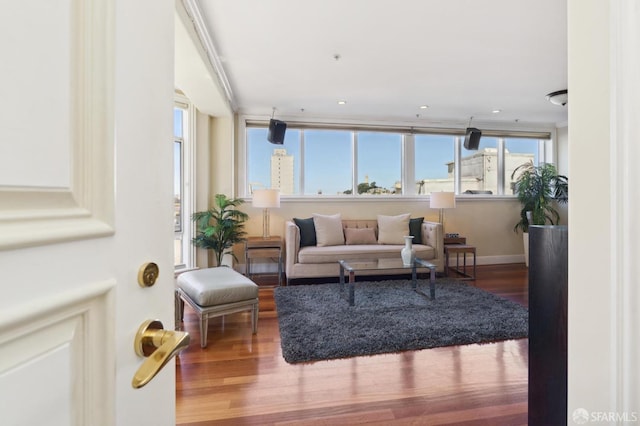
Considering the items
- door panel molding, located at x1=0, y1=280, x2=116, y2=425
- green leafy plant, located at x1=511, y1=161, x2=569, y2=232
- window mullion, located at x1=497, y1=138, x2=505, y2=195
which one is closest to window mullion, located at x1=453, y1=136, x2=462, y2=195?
window mullion, located at x1=497, y1=138, x2=505, y2=195

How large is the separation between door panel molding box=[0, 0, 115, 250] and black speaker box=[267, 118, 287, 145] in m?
4.11

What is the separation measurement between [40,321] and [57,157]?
7.2 inches

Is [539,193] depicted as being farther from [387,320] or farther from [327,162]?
[387,320]

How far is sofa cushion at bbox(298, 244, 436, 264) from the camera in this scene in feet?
12.9

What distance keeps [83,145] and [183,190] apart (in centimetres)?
388

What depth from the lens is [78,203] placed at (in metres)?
0.37

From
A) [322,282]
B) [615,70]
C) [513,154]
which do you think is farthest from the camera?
[513,154]

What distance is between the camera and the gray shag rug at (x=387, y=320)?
7.20 ft

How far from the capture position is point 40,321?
32 centimetres

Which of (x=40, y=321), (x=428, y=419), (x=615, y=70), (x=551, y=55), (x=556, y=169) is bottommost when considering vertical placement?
(x=428, y=419)

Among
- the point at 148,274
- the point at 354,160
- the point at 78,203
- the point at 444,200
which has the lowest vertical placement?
the point at 148,274

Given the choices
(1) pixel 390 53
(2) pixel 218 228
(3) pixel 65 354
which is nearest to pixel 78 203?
(3) pixel 65 354

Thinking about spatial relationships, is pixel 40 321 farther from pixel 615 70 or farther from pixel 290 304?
pixel 290 304

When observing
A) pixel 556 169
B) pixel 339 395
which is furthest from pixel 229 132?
pixel 556 169
